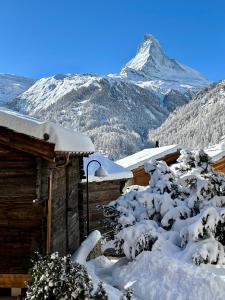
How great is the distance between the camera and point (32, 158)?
8.87 meters

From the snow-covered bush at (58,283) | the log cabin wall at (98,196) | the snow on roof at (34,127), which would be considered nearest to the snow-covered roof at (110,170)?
the log cabin wall at (98,196)

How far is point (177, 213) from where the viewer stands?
455 inches

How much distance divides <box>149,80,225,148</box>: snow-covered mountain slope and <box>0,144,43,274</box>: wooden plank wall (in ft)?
389

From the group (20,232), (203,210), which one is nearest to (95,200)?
(203,210)

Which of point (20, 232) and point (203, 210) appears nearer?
point (20, 232)

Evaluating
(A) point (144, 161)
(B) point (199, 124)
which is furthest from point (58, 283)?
(B) point (199, 124)

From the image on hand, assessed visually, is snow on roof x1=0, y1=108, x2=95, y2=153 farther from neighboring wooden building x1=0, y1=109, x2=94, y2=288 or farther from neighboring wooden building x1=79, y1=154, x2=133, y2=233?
neighboring wooden building x1=79, y1=154, x2=133, y2=233

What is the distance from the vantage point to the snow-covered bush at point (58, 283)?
6684 millimetres

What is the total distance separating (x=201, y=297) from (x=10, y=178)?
4615 mm

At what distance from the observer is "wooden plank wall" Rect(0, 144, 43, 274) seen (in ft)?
29.0

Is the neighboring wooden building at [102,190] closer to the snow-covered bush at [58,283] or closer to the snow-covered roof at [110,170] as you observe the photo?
the snow-covered roof at [110,170]

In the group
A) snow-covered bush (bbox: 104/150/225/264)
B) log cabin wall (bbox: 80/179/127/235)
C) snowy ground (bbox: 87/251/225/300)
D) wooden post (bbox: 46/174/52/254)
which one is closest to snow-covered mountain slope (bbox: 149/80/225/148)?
log cabin wall (bbox: 80/179/127/235)

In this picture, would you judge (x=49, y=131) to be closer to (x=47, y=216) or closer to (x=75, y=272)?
(x=47, y=216)

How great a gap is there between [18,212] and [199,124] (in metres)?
149
